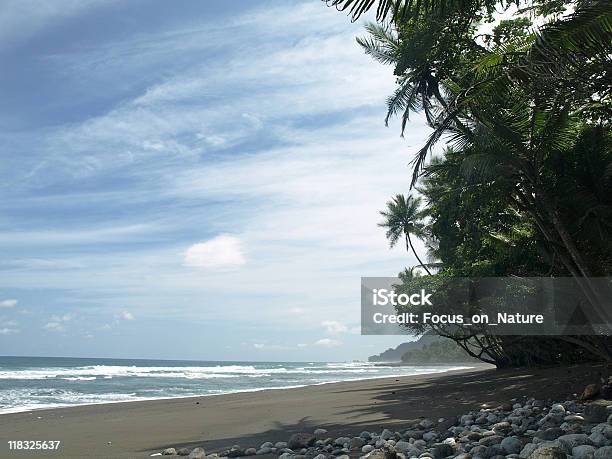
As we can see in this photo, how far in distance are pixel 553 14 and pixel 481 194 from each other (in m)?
4.51

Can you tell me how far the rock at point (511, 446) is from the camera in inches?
244

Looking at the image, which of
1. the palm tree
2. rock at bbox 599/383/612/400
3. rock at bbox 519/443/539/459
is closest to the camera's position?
rock at bbox 519/443/539/459

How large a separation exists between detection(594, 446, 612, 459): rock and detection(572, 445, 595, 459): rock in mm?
44

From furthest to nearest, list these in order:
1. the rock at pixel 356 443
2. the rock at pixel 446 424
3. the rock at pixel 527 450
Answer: the rock at pixel 446 424 → the rock at pixel 356 443 → the rock at pixel 527 450

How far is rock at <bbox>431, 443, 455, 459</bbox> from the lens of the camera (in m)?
6.47

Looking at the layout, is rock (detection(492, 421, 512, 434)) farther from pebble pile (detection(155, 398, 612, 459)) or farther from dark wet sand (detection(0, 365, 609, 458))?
dark wet sand (detection(0, 365, 609, 458))

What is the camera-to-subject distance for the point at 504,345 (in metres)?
25.6

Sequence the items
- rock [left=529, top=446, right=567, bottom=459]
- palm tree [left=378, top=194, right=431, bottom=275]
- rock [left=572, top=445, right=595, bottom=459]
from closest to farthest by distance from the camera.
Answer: rock [left=529, top=446, right=567, bottom=459] → rock [left=572, top=445, right=595, bottom=459] → palm tree [left=378, top=194, right=431, bottom=275]

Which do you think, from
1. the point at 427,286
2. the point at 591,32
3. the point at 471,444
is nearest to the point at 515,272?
the point at 427,286

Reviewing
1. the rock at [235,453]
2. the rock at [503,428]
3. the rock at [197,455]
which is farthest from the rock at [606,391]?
the rock at [197,455]

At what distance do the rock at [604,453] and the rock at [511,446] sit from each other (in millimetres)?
1063

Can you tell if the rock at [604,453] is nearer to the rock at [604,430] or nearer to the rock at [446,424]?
the rock at [604,430]

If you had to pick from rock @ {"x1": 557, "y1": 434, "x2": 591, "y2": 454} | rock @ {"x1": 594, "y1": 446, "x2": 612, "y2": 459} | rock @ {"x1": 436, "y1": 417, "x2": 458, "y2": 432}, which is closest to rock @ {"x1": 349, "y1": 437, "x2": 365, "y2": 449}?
rock @ {"x1": 436, "y1": 417, "x2": 458, "y2": 432}

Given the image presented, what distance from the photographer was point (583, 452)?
5344 millimetres
